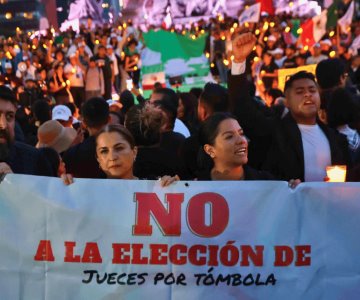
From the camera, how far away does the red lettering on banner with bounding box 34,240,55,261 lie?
13.6ft

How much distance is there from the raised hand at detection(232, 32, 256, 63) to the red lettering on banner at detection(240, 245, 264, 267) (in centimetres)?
151

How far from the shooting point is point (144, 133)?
5.33 metres

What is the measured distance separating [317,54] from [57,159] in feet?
28.8

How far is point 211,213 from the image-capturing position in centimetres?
410

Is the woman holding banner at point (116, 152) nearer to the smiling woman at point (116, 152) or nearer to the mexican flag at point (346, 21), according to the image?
the smiling woman at point (116, 152)

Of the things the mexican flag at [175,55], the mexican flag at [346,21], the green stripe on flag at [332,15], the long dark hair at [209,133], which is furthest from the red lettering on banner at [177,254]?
the green stripe on flag at [332,15]

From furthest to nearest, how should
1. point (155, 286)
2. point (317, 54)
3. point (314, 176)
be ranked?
point (317, 54) → point (314, 176) → point (155, 286)

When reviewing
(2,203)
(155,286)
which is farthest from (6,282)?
(155,286)

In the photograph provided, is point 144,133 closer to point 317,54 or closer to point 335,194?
point 335,194

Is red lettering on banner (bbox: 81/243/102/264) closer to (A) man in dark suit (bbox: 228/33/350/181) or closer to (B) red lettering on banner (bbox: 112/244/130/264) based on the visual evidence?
(B) red lettering on banner (bbox: 112/244/130/264)

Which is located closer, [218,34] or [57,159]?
[57,159]

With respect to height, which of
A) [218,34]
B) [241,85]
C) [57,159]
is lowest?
[57,159]

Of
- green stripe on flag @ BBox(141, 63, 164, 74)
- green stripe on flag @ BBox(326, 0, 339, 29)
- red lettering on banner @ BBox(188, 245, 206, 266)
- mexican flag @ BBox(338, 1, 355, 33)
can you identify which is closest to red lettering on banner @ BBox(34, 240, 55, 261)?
red lettering on banner @ BBox(188, 245, 206, 266)

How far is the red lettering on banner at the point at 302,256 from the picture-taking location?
4051 mm
